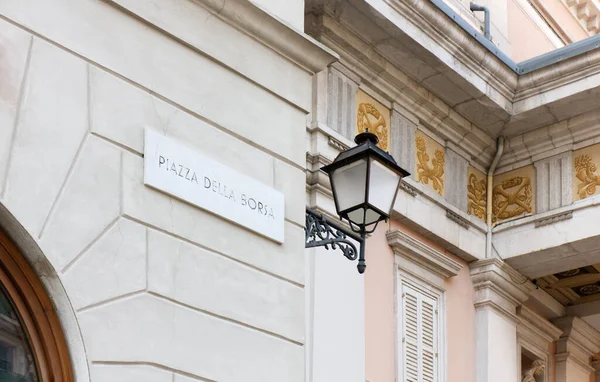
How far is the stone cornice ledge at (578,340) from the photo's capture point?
16.3 m

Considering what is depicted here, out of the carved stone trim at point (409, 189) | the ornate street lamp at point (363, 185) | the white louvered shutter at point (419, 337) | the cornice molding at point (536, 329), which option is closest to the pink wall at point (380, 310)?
the white louvered shutter at point (419, 337)

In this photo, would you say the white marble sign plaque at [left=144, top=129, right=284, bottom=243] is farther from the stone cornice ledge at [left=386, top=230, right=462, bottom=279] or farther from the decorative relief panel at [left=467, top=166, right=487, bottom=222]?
the decorative relief panel at [left=467, top=166, right=487, bottom=222]

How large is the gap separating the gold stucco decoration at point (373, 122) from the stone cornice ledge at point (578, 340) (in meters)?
3.60

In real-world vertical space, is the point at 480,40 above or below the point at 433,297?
above

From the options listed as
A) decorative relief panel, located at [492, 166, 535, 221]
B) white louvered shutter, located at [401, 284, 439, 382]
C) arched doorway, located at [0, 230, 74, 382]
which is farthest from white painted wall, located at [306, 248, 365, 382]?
arched doorway, located at [0, 230, 74, 382]

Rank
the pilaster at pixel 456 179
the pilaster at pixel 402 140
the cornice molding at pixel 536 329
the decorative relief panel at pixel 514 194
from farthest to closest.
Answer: the cornice molding at pixel 536 329
the decorative relief panel at pixel 514 194
the pilaster at pixel 456 179
the pilaster at pixel 402 140

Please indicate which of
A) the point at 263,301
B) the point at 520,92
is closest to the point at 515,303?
the point at 520,92

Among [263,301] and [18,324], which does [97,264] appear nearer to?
[18,324]

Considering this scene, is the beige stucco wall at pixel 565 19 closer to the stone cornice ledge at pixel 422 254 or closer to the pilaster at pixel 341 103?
the stone cornice ledge at pixel 422 254

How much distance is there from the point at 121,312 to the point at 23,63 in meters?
1.40

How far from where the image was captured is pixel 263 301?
8562 mm

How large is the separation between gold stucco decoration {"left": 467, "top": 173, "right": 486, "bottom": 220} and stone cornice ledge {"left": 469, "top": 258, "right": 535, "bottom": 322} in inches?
22.4

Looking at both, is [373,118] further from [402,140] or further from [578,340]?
[578,340]

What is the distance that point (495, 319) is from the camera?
15.0 metres
